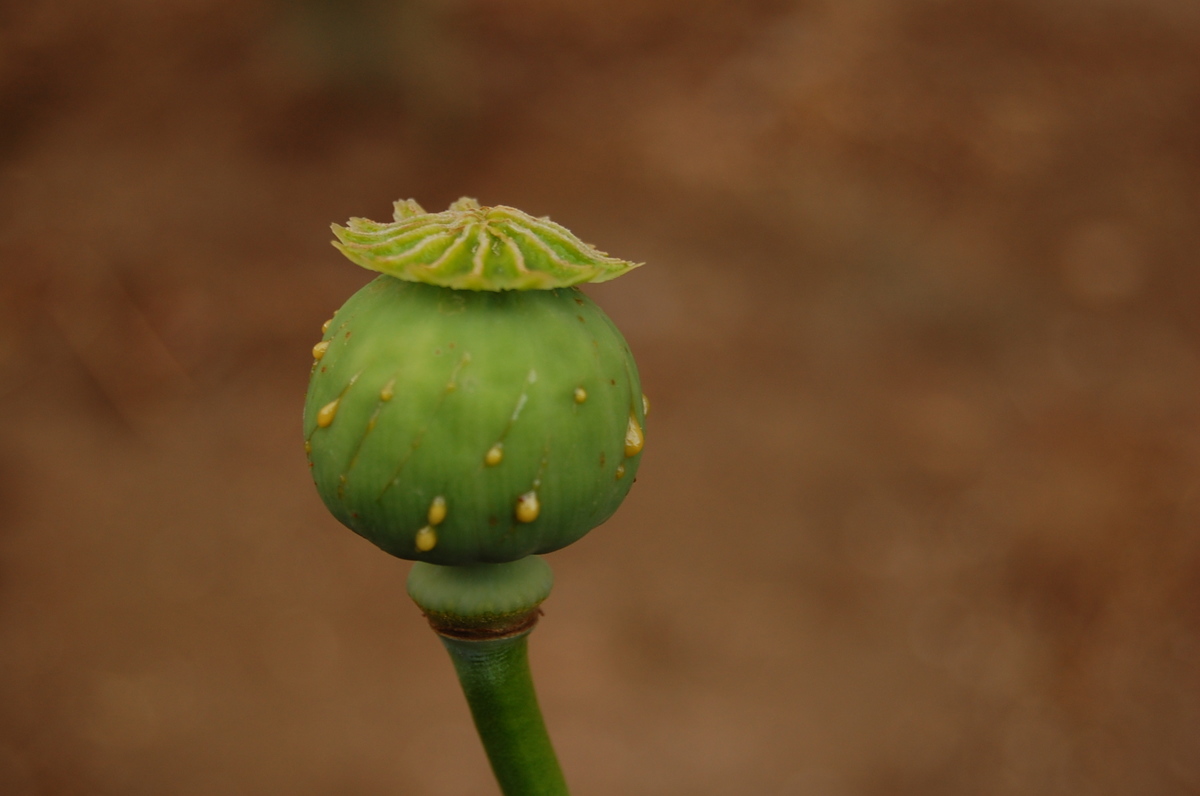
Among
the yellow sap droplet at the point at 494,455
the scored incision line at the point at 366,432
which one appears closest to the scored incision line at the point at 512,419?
the yellow sap droplet at the point at 494,455

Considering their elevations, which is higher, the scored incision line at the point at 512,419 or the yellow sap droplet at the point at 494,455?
the scored incision line at the point at 512,419

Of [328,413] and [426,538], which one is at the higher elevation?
[328,413]

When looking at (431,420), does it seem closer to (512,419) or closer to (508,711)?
(512,419)

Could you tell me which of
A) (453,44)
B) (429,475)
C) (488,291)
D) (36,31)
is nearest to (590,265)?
(488,291)

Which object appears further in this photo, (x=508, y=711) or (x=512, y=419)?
(x=508, y=711)

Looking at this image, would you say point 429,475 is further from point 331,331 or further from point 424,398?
point 331,331

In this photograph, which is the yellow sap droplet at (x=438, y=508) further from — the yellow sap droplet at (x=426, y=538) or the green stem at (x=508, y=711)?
the green stem at (x=508, y=711)

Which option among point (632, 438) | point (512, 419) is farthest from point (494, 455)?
point (632, 438)

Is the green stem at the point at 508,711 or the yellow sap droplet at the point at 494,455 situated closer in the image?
the yellow sap droplet at the point at 494,455
